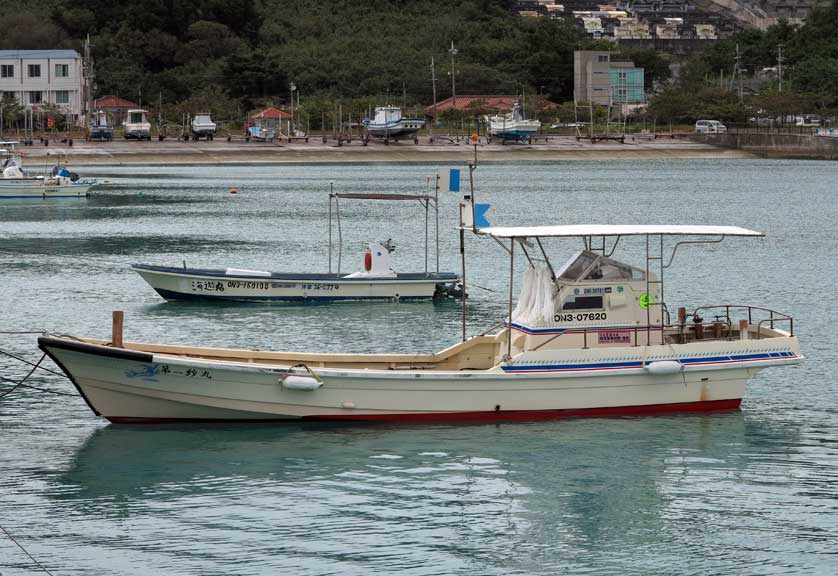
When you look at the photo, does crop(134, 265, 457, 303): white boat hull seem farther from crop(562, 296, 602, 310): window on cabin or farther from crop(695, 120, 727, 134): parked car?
crop(695, 120, 727, 134): parked car

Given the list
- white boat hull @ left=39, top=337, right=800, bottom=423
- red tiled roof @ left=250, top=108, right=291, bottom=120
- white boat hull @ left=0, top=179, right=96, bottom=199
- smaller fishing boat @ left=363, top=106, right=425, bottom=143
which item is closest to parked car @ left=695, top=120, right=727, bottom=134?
smaller fishing boat @ left=363, top=106, right=425, bottom=143

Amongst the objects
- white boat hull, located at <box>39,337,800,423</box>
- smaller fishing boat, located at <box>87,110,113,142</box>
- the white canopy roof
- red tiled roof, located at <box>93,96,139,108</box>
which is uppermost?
red tiled roof, located at <box>93,96,139,108</box>

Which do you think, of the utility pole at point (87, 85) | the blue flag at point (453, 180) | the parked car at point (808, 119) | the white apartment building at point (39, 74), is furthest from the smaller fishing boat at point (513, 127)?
the blue flag at point (453, 180)

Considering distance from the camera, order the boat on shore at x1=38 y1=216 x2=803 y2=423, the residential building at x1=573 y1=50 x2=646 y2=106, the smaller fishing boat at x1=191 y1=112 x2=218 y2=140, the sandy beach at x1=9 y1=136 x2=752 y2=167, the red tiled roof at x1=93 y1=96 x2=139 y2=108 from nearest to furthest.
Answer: the boat on shore at x1=38 y1=216 x2=803 y2=423 < the sandy beach at x1=9 y1=136 x2=752 y2=167 < the smaller fishing boat at x1=191 y1=112 x2=218 y2=140 < the red tiled roof at x1=93 y1=96 x2=139 y2=108 < the residential building at x1=573 y1=50 x2=646 y2=106

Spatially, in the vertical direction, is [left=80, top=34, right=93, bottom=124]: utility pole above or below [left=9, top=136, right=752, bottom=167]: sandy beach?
above

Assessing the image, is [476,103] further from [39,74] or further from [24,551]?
[24,551]

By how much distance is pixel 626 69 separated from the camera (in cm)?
19612

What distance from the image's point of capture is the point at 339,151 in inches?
5546

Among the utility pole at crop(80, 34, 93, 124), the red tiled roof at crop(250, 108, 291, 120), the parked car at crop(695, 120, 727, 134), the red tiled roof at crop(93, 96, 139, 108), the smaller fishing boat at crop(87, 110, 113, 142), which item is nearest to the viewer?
the smaller fishing boat at crop(87, 110, 113, 142)

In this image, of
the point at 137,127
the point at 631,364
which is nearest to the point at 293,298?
the point at 631,364

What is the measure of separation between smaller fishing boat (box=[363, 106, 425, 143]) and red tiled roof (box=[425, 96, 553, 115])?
1666 centimetres

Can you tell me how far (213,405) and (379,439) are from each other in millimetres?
3086

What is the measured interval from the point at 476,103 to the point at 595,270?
13632cm

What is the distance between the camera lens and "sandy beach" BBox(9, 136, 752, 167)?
130 meters
